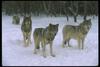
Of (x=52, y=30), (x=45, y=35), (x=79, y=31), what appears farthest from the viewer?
(x=79, y=31)

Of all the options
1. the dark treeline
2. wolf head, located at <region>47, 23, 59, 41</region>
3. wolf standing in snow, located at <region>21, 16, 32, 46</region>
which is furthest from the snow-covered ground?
the dark treeline

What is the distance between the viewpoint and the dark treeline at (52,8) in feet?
44.8

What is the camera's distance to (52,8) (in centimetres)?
1419

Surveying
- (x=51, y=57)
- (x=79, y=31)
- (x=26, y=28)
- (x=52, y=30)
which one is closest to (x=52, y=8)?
(x=26, y=28)

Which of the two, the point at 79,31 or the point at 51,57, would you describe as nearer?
the point at 51,57

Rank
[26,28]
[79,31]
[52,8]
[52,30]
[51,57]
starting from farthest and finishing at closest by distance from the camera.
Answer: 1. [52,8]
2. [26,28]
3. [79,31]
4. [51,57]
5. [52,30]

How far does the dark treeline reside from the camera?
13.7m

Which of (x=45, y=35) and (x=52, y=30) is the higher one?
(x=52, y=30)

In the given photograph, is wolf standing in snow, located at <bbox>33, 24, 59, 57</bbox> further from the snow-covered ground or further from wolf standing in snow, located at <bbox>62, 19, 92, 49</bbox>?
wolf standing in snow, located at <bbox>62, 19, 92, 49</bbox>

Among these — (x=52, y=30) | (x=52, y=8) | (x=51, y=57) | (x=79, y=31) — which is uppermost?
(x=52, y=8)

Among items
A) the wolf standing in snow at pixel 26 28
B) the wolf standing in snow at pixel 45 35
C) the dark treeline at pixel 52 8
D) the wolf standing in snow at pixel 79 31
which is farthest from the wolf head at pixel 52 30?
the dark treeline at pixel 52 8

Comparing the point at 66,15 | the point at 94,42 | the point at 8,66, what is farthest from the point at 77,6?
the point at 8,66

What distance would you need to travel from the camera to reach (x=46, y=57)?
6578 mm

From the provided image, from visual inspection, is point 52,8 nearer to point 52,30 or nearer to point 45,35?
point 45,35
